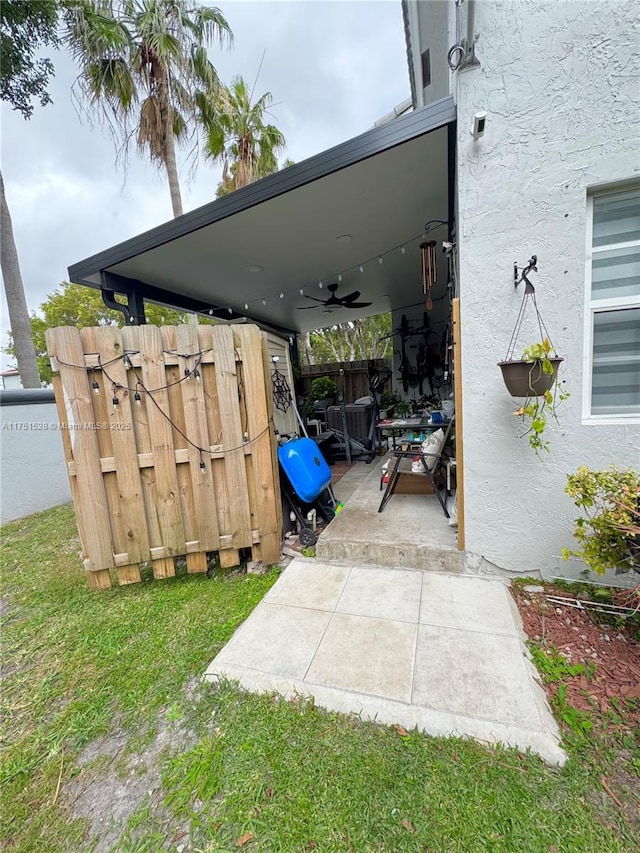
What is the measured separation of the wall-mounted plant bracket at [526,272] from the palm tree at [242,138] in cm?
782

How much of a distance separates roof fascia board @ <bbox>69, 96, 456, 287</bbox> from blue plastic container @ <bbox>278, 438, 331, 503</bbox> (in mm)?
2121

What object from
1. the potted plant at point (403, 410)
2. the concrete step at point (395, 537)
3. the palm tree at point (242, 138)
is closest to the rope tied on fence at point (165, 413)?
the concrete step at point (395, 537)

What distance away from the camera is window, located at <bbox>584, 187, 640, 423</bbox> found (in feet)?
6.75

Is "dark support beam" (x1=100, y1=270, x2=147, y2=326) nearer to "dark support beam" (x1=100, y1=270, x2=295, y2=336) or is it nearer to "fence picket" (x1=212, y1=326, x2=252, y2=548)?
"dark support beam" (x1=100, y1=270, x2=295, y2=336)

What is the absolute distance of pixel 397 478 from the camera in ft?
11.7

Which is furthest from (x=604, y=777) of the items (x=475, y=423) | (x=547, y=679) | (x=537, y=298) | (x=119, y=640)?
(x=119, y=640)

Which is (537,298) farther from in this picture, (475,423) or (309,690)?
(309,690)

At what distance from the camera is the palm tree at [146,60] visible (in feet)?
18.1

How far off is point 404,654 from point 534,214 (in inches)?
107

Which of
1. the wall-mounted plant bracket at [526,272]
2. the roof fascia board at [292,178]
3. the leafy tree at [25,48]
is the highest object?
the leafy tree at [25,48]

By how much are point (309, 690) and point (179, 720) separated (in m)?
0.62

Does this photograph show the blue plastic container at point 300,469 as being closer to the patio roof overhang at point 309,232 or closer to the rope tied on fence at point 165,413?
the rope tied on fence at point 165,413

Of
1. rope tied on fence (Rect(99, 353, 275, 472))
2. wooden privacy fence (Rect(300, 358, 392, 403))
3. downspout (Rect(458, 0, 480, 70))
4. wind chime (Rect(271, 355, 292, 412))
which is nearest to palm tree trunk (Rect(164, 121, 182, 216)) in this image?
wooden privacy fence (Rect(300, 358, 392, 403))

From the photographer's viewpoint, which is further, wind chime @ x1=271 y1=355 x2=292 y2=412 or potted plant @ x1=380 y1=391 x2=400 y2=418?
potted plant @ x1=380 y1=391 x2=400 y2=418
